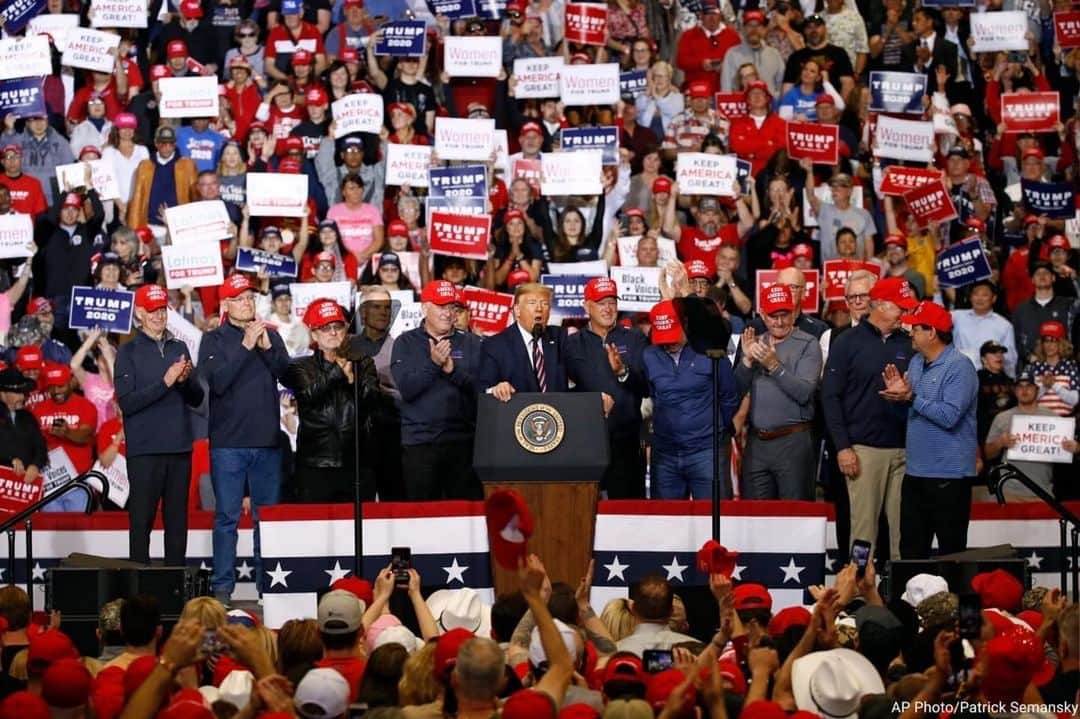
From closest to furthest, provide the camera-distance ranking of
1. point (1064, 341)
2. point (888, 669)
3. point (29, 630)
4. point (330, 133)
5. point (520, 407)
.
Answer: point (888, 669), point (29, 630), point (520, 407), point (1064, 341), point (330, 133)

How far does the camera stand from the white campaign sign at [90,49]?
64.8 feet

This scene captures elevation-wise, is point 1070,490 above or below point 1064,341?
below

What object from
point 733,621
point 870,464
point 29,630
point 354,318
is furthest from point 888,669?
point 354,318

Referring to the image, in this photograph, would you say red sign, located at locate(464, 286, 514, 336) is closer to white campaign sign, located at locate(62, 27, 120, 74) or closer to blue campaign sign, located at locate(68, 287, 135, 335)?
blue campaign sign, located at locate(68, 287, 135, 335)

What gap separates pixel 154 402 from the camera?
43.6 ft

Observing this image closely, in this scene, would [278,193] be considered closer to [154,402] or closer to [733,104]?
[733,104]

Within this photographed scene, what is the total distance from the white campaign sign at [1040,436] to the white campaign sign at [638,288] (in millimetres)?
3144

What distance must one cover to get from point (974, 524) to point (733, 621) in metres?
5.15

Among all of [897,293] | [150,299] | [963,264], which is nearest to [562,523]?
[897,293]

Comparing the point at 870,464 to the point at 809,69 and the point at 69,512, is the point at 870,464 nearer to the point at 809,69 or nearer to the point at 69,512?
the point at 69,512

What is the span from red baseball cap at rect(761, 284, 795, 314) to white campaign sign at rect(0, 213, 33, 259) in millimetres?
7366

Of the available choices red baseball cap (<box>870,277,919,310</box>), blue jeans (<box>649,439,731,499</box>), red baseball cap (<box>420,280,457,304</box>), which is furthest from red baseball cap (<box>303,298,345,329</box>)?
red baseball cap (<box>870,277,919,310</box>)

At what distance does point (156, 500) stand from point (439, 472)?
180 centimetres

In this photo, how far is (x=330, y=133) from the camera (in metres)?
19.2
